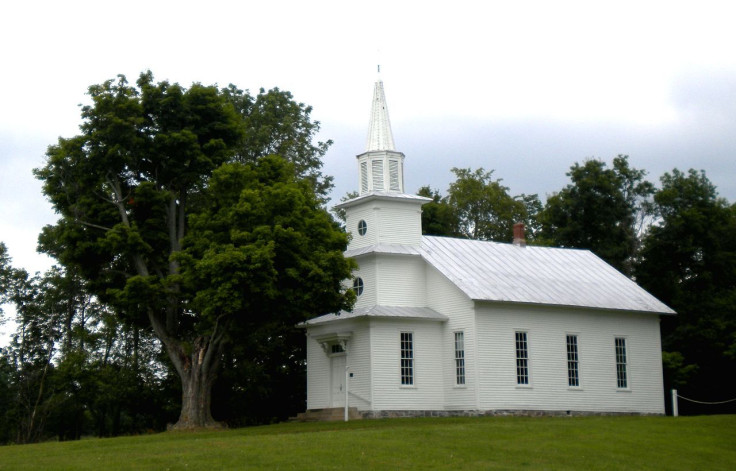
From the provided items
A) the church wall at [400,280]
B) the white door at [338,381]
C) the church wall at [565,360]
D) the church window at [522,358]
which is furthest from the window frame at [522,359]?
the white door at [338,381]

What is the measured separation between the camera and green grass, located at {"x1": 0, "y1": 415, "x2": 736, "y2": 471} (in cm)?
2106

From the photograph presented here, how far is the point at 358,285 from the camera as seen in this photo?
3869 cm

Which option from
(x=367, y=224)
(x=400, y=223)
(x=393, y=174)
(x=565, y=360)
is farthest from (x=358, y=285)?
(x=565, y=360)

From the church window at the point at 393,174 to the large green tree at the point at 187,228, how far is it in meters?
4.49

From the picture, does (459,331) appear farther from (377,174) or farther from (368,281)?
(377,174)

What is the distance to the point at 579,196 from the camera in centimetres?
5512

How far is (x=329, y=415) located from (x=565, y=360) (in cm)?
998

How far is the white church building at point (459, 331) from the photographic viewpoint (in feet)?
118

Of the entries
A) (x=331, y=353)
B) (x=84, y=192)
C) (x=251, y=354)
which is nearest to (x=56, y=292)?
(x=251, y=354)

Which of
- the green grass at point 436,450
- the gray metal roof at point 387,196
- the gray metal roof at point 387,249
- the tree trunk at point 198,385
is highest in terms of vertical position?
the gray metal roof at point 387,196

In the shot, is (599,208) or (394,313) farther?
(599,208)

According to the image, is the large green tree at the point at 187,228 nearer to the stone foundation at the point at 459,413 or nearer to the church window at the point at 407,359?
the church window at the point at 407,359

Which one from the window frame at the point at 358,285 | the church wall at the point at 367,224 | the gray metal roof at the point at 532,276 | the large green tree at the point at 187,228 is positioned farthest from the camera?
the church wall at the point at 367,224

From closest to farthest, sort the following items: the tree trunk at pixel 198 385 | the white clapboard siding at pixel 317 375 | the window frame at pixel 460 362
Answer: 1. the tree trunk at pixel 198 385
2. the window frame at pixel 460 362
3. the white clapboard siding at pixel 317 375
